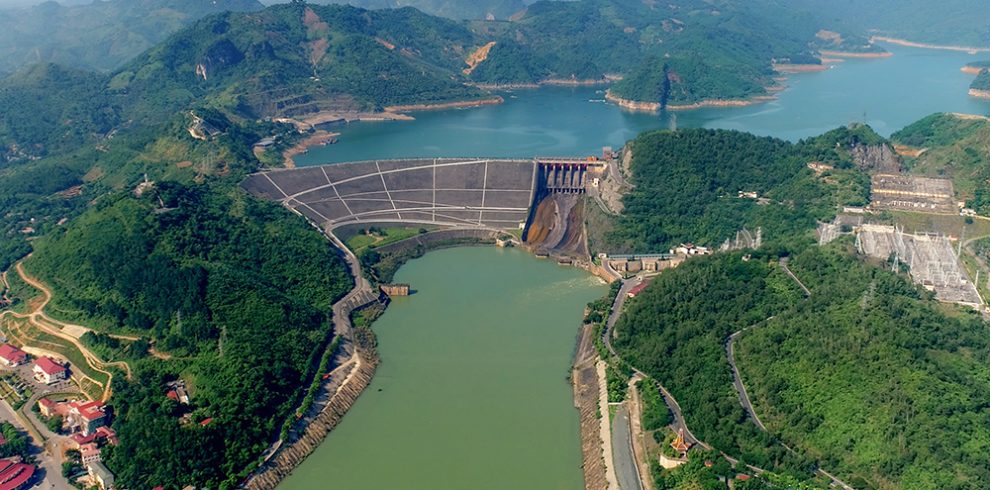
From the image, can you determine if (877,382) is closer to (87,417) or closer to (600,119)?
(87,417)

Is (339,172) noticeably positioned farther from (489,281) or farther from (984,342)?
(984,342)

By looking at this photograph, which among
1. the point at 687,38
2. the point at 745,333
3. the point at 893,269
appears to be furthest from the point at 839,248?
the point at 687,38

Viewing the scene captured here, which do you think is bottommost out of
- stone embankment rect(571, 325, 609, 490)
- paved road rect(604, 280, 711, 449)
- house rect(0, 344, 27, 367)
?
house rect(0, 344, 27, 367)

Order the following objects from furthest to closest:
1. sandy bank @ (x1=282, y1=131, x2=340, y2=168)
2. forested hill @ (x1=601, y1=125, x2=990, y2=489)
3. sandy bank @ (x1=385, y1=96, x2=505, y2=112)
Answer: sandy bank @ (x1=385, y1=96, x2=505, y2=112) → sandy bank @ (x1=282, y1=131, x2=340, y2=168) → forested hill @ (x1=601, y1=125, x2=990, y2=489)

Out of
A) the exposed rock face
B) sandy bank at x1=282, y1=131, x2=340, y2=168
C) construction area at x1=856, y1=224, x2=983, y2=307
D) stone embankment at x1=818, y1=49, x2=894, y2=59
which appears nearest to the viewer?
construction area at x1=856, y1=224, x2=983, y2=307

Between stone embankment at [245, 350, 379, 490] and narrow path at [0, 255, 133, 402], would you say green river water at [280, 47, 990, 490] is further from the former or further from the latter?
narrow path at [0, 255, 133, 402]

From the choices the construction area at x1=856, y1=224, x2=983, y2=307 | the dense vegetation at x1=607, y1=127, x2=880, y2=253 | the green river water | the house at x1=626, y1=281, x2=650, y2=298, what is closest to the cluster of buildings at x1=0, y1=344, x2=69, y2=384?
the green river water

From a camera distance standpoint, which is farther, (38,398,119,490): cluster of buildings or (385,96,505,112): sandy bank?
(385,96,505,112): sandy bank
